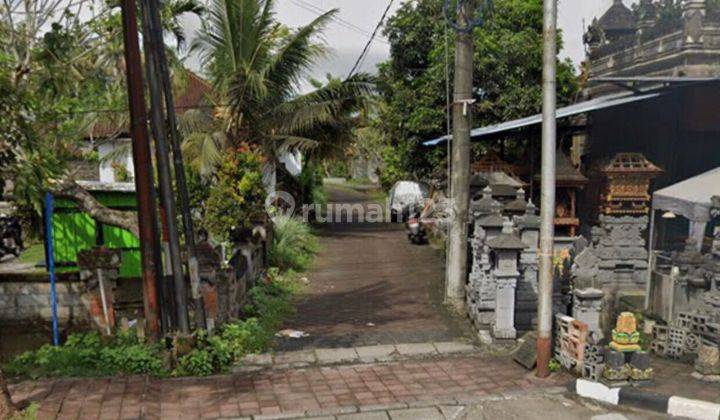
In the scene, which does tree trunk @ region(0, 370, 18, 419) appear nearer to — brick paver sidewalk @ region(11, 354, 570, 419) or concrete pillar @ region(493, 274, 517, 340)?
brick paver sidewalk @ region(11, 354, 570, 419)

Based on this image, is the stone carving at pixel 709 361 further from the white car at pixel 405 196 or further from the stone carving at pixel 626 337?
the white car at pixel 405 196

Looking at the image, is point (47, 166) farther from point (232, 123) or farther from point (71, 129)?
point (232, 123)

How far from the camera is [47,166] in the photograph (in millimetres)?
6570

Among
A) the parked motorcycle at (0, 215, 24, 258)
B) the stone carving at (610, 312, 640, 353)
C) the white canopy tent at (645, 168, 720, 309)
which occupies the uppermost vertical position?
the white canopy tent at (645, 168, 720, 309)

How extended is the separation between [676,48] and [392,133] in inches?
386

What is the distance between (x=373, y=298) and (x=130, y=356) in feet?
16.8

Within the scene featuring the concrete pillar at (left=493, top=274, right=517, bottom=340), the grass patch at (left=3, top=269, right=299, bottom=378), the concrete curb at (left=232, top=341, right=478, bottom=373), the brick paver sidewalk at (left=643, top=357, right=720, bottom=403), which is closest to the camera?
the brick paver sidewalk at (left=643, top=357, right=720, bottom=403)

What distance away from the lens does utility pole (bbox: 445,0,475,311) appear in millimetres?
9148

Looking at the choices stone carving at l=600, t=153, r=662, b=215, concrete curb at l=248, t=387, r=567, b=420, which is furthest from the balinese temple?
concrete curb at l=248, t=387, r=567, b=420

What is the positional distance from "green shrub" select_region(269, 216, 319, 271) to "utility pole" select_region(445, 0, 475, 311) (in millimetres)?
5206

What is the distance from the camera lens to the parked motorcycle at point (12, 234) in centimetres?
1285

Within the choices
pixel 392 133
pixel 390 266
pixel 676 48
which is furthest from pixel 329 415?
pixel 392 133

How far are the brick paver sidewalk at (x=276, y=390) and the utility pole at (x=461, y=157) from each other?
9.26 feet

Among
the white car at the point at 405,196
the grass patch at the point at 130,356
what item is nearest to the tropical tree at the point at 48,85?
the grass patch at the point at 130,356
